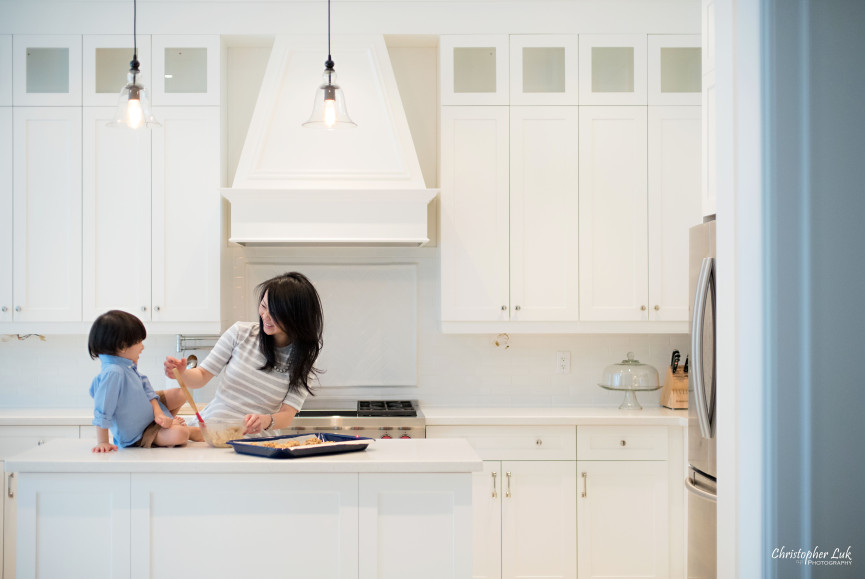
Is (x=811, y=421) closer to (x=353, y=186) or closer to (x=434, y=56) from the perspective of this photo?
(x=353, y=186)

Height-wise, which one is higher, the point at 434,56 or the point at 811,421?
the point at 434,56

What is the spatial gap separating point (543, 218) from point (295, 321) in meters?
1.87

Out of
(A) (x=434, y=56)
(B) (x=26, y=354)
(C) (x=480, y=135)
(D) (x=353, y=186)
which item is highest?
(A) (x=434, y=56)

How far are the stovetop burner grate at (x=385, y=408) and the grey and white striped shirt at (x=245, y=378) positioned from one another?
1.22 metres

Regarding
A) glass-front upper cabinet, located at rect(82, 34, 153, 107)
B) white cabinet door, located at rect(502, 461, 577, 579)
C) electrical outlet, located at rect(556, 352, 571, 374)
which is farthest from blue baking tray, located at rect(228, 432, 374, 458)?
glass-front upper cabinet, located at rect(82, 34, 153, 107)

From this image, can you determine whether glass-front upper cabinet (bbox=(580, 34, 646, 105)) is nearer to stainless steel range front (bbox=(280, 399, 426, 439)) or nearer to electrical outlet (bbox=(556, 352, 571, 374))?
electrical outlet (bbox=(556, 352, 571, 374))

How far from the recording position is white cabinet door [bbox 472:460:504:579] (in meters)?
3.81

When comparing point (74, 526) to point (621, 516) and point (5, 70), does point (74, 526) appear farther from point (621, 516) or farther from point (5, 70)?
point (5, 70)

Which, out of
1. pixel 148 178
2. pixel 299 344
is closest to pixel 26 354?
pixel 148 178

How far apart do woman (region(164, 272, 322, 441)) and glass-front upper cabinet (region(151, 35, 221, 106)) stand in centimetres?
180

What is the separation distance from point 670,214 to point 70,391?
344 cm

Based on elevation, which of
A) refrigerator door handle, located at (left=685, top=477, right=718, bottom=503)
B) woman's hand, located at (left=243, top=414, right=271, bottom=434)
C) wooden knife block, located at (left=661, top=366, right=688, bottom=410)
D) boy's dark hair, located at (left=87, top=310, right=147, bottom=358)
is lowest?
refrigerator door handle, located at (left=685, top=477, right=718, bottom=503)

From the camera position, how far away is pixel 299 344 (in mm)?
2617

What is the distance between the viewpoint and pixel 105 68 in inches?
158
